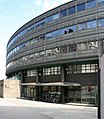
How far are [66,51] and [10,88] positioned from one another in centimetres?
2199

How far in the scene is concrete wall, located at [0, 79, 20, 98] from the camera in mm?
61044

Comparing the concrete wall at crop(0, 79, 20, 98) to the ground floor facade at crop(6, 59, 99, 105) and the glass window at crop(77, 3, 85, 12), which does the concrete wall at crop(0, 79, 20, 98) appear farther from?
the glass window at crop(77, 3, 85, 12)

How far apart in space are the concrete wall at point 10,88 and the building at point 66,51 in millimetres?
5332

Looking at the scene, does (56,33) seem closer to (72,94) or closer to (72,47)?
(72,47)

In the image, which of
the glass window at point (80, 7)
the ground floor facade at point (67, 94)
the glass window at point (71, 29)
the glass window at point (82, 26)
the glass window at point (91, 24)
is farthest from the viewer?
the glass window at point (71, 29)

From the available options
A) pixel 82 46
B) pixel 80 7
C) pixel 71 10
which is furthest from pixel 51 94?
pixel 80 7

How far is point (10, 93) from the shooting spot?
6178 centimetres

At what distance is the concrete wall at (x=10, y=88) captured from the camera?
6104cm

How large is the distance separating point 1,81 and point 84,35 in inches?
1145

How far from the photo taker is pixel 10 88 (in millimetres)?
61688

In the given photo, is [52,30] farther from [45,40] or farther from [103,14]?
[103,14]

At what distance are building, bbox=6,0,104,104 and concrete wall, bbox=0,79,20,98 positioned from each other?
533cm

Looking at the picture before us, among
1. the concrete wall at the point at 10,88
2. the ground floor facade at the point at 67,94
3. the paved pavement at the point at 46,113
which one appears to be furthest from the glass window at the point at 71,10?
the concrete wall at the point at 10,88

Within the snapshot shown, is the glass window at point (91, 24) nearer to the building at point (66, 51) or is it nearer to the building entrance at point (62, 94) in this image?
the building at point (66, 51)
